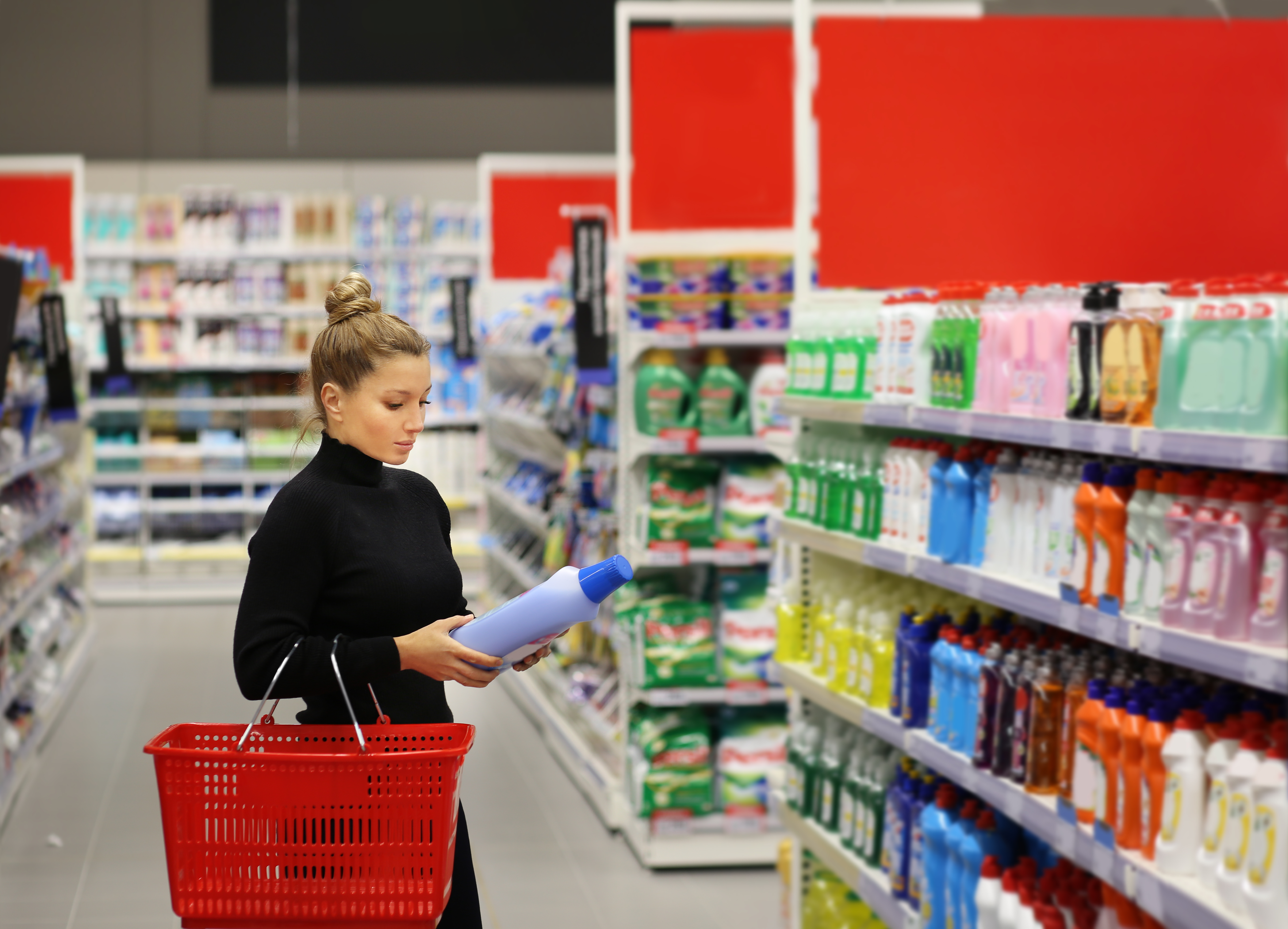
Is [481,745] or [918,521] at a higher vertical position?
[918,521]

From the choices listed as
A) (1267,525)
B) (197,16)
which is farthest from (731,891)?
(197,16)

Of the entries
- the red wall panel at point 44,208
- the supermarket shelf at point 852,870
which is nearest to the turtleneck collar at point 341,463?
the supermarket shelf at point 852,870

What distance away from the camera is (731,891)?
196 inches

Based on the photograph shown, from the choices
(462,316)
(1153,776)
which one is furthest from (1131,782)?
(462,316)

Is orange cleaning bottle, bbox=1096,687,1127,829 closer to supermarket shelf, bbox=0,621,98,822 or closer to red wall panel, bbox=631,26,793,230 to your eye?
red wall panel, bbox=631,26,793,230

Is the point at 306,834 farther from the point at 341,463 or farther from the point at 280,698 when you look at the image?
the point at 341,463

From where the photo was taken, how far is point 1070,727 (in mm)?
2719

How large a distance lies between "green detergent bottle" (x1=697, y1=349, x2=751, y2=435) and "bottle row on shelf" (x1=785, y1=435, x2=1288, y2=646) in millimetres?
1403

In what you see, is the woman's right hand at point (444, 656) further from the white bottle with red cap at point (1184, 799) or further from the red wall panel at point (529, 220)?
the red wall panel at point (529, 220)

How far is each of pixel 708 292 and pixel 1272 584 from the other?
127 inches

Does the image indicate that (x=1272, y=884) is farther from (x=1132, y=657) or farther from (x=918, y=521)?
(x=918, y=521)

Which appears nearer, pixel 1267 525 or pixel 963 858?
pixel 1267 525

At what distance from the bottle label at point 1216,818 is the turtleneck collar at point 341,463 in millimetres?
1425

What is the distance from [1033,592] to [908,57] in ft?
6.59
